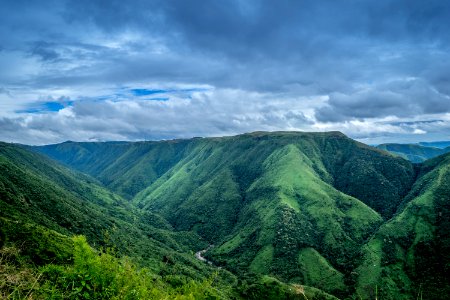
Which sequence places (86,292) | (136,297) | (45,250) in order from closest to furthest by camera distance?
(86,292) < (136,297) < (45,250)

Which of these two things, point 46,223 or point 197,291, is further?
point 46,223

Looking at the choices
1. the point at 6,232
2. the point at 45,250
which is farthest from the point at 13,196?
the point at 45,250

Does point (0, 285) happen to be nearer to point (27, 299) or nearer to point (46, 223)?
point (27, 299)

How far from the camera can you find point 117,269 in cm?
2294

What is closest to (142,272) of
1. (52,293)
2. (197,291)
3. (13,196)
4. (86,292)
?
(86,292)

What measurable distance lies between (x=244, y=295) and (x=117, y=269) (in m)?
191

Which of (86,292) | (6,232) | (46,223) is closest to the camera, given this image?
(86,292)

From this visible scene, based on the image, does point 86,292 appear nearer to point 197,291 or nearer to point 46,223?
point 197,291

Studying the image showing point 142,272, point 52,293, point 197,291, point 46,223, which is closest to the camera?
point 52,293

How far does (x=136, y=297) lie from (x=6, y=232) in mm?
72403

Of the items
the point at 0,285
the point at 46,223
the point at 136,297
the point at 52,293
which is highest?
the point at 0,285

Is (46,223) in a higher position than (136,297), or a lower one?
lower

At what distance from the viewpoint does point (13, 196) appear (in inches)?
7436

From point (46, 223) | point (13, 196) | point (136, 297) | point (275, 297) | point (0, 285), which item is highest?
point (0, 285)
